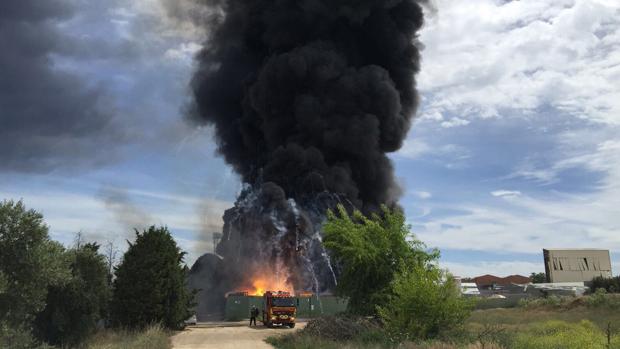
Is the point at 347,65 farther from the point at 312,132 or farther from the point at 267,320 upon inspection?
the point at 267,320

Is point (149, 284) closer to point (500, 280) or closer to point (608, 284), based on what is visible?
point (608, 284)

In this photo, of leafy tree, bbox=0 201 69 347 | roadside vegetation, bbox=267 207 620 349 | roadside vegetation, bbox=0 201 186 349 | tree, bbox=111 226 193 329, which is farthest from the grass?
roadside vegetation, bbox=267 207 620 349

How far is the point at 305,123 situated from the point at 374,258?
44.7 metres

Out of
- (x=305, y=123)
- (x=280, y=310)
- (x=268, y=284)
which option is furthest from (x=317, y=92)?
(x=280, y=310)

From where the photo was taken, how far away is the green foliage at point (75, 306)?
909 inches

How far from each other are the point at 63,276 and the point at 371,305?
1444 cm

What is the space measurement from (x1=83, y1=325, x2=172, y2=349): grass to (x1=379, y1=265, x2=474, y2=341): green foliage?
9627mm

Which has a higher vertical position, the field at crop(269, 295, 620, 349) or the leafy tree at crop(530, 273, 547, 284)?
the leafy tree at crop(530, 273, 547, 284)

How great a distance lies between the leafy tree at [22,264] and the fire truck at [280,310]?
22.1m

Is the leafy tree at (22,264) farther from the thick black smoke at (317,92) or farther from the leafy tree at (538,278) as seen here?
the leafy tree at (538,278)

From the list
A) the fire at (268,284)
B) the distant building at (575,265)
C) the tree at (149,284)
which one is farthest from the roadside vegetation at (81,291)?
the distant building at (575,265)

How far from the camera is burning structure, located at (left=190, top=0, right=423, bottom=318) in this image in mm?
67875

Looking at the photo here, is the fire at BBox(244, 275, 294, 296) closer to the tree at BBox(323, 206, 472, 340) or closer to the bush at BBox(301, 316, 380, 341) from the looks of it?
the tree at BBox(323, 206, 472, 340)

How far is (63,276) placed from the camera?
1917cm
